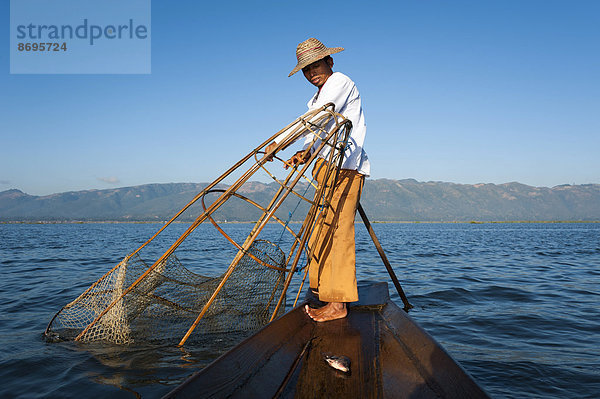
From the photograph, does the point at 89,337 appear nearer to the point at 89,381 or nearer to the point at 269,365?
the point at 89,381

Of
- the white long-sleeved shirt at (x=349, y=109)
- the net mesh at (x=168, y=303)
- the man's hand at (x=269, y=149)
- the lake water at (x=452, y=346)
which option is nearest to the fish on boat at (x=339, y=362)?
the lake water at (x=452, y=346)

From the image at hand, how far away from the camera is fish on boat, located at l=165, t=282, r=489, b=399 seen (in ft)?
6.97

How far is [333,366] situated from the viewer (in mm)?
2604

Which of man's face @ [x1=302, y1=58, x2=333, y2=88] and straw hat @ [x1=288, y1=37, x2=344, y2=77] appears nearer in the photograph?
straw hat @ [x1=288, y1=37, x2=344, y2=77]

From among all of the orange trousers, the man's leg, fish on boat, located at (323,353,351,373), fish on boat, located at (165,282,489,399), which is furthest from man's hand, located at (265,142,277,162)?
fish on boat, located at (323,353,351,373)

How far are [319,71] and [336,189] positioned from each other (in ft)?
4.33

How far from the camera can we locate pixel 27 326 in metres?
5.19

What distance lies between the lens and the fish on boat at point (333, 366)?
2125 mm

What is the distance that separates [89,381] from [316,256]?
8.18 ft

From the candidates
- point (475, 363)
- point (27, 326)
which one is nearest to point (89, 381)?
point (27, 326)

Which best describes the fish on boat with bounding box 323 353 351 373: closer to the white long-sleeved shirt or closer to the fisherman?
the fisherman

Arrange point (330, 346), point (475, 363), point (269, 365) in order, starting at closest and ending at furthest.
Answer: point (269, 365) < point (330, 346) < point (475, 363)

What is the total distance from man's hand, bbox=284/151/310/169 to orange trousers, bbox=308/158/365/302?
21 cm

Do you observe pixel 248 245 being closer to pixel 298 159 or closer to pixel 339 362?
pixel 298 159
